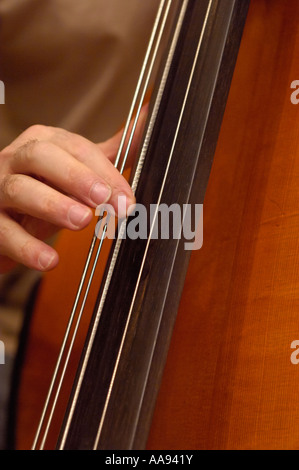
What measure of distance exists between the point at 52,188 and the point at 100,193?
85 millimetres

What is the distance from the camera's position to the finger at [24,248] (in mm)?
549

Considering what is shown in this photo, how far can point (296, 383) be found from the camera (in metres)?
0.45

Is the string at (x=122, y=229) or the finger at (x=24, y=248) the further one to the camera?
the finger at (x=24, y=248)

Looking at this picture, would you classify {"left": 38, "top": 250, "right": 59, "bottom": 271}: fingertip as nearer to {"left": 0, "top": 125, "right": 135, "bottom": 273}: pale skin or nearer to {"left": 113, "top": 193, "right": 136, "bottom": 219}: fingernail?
{"left": 0, "top": 125, "right": 135, "bottom": 273}: pale skin

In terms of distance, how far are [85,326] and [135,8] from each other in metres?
0.74

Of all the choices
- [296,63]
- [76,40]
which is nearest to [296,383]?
[296,63]

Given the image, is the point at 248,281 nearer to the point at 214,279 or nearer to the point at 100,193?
the point at 214,279

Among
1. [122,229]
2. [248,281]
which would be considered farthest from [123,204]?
[248,281]

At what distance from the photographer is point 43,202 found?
54cm

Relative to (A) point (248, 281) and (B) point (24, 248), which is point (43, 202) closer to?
(B) point (24, 248)

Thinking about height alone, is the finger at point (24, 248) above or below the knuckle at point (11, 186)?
below

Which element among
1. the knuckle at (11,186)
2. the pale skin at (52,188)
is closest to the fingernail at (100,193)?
the pale skin at (52,188)

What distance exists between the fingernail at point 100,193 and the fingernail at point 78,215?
1 centimetres

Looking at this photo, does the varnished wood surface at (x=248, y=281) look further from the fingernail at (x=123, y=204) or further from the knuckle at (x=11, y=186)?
the knuckle at (x=11, y=186)
